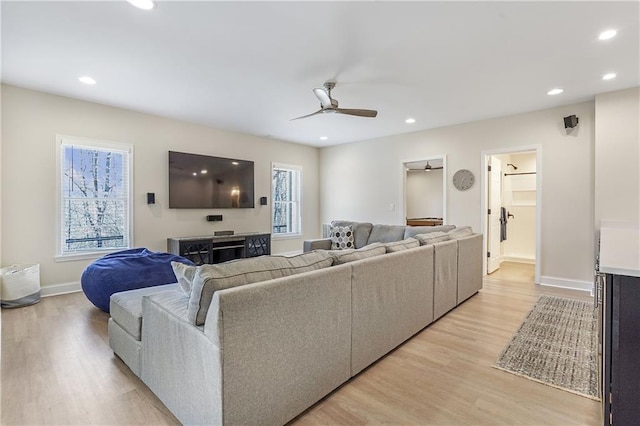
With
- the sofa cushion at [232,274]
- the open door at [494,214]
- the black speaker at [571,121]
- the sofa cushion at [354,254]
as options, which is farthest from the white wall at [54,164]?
the black speaker at [571,121]

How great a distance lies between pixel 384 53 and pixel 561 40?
5.12 ft

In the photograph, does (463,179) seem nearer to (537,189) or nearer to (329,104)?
(537,189)

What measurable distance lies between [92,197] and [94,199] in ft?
0.12

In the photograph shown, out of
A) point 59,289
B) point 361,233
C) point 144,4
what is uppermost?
point 144,4

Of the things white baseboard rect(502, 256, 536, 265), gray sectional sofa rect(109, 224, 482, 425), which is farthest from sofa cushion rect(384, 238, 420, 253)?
white baseboard rect(502, 256, 536, 265)

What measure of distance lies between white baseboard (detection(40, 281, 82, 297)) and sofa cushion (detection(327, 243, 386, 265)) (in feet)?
13.6

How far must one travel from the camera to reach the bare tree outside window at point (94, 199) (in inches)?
167

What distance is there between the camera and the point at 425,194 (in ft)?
28.9

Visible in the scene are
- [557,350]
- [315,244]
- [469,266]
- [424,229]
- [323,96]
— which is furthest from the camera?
[315,244]

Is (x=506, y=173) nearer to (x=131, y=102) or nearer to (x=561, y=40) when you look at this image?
(x=561, y=40)

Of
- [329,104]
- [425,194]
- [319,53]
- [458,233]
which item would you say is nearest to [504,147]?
[458,233]

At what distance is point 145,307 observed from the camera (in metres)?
1.87

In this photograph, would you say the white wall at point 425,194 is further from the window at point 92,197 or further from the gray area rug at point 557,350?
the window at point 92,197

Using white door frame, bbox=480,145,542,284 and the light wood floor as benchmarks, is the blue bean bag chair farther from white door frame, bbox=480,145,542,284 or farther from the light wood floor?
white door frame, bbox=480,145,542,284
